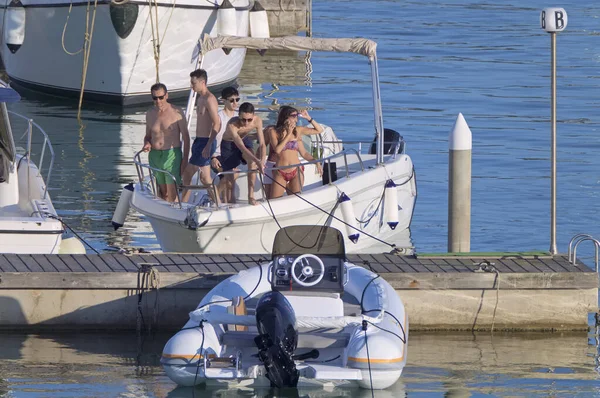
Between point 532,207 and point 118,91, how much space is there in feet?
30.8

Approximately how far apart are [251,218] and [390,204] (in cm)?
209

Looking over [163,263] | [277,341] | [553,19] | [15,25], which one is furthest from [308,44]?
[15,25]

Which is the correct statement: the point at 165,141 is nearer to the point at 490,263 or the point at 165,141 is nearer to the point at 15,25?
the point at 490,263

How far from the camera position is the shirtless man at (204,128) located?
12.0 metres

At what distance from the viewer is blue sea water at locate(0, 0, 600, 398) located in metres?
9.14

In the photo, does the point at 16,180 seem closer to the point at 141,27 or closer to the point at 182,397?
the point at 182,397

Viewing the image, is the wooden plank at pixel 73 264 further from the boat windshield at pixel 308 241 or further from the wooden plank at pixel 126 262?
the boat windshield at pixel 308 241

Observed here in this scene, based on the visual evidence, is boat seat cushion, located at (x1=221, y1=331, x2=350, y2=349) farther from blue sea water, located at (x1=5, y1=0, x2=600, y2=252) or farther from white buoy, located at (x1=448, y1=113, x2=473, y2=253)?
blue sea water, located at (x1=5, y1=0, x2=600, y2=252)

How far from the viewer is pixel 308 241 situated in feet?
30.8

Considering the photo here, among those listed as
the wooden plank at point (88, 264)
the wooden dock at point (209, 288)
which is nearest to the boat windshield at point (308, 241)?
the wooden dock at point (209, 288)

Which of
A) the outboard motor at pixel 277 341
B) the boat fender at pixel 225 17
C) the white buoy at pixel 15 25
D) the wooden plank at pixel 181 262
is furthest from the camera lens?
the boat fender at pixel 225 17

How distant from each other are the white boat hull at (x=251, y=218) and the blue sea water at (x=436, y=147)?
1544mm

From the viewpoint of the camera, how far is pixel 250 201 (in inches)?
457

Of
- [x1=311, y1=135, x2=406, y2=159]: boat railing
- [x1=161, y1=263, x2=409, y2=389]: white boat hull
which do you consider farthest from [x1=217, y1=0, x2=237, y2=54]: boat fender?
[x1=161, y1=263, x2=409, y2=389]: white boat hull
